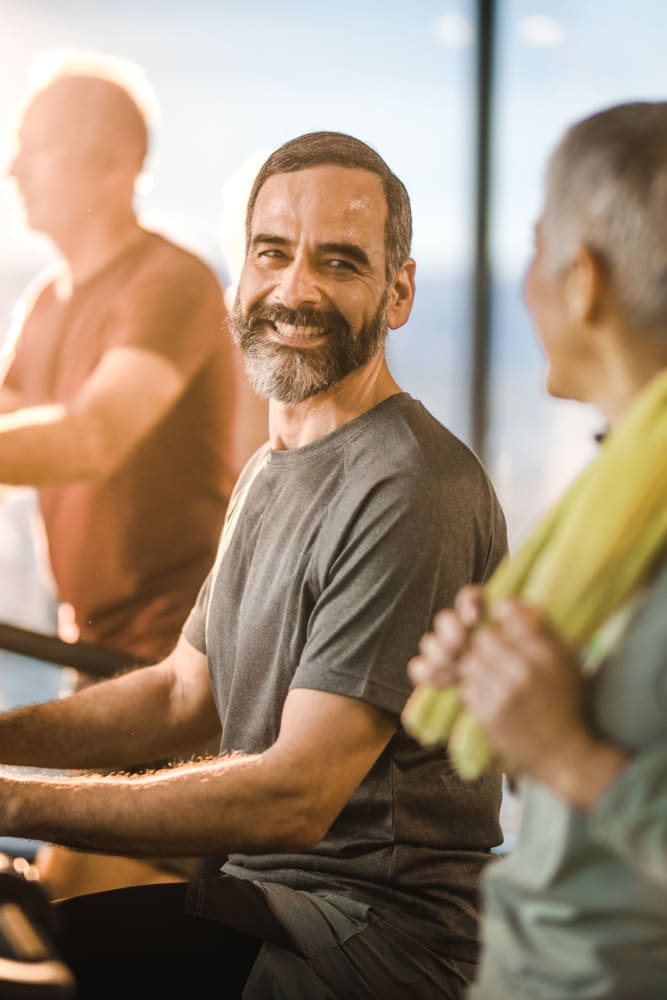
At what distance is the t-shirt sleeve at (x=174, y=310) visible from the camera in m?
2.77

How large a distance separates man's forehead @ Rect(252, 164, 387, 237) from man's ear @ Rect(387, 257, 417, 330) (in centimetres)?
8

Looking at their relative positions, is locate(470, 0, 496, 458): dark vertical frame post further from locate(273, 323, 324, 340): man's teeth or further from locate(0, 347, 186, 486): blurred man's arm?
locate(273, 323, 324, 340): man's teeth

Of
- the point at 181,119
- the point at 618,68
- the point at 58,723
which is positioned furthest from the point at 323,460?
the point at 618,68

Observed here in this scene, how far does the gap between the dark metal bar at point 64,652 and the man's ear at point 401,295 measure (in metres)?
1.33

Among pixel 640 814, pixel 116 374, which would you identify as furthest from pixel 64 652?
pixel 640 814

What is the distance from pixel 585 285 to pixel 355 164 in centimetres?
73

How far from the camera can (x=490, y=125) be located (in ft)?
10.2

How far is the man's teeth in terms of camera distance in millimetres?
1540

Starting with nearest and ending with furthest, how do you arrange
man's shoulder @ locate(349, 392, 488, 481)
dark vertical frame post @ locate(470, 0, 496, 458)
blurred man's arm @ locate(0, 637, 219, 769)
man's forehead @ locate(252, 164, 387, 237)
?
man's shoulder @ locate(349, 392, 488, 481)
man's forehead @ locate(252, 164, 387, 237)
blurred man's arm @ locate(0, 637, 219, 769)
dark vertical frame post @ locate(470, 0, 496, 458)

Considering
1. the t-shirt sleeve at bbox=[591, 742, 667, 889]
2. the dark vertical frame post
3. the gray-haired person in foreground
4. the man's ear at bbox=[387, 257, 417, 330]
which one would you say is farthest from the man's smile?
the dark vertical frame post

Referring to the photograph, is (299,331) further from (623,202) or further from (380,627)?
(623,202)

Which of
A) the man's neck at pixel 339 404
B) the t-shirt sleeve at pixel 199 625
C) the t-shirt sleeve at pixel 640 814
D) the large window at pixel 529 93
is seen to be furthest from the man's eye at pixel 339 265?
the large window at pixel 529 93

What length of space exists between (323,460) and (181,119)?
166 cm

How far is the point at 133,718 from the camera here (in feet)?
5.52
